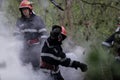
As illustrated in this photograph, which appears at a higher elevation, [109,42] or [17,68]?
[109,42]

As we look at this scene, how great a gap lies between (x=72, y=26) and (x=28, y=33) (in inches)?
98.2

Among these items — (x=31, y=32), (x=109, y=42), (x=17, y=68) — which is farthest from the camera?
(x=17, y=68)

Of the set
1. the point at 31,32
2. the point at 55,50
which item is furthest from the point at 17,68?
the point at 55,50

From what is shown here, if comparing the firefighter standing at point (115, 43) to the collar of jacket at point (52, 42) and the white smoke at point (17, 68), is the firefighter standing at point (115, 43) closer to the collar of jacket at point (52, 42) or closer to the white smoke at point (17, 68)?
the white smoke at point (17, 68)

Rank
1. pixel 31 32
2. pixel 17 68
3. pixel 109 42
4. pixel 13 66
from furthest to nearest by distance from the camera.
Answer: pixel 13 66
pixel 17 68
pixel 31 32
pixel 109 42

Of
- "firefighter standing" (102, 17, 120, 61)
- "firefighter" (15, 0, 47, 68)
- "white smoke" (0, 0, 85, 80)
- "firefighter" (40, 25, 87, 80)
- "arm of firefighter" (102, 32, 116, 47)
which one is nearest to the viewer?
"firefighter" (40, 25, 87, 80)

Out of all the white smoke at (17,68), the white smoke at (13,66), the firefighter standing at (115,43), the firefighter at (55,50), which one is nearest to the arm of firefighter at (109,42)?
the firefighter standing at (115,43)

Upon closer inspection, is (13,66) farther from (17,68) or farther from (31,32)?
(31,32)

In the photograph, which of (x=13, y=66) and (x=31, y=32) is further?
(x=13, y=66)

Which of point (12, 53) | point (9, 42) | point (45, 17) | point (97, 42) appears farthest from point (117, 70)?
point (45, 17)

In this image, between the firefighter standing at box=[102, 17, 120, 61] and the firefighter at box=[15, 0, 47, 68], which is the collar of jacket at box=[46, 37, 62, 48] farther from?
the firefighter at box=[15, 0, 47, 68]

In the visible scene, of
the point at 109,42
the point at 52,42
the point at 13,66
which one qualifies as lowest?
the point at 13,66

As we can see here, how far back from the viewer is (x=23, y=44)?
27.0 ft

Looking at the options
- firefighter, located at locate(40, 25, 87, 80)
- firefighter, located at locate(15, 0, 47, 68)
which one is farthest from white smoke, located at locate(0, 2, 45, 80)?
firefighter, located at locate(40, 25, 87, 80)
